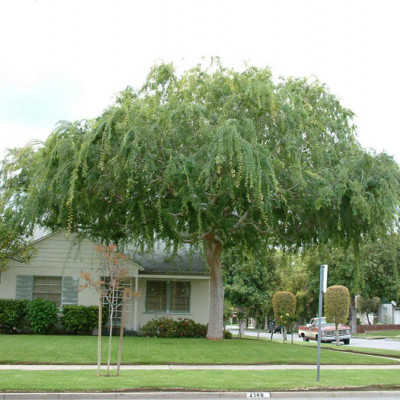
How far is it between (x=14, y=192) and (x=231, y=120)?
794 centimetres

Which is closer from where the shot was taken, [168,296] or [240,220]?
[240,220]

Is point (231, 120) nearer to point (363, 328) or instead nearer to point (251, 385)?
point (251, 385)

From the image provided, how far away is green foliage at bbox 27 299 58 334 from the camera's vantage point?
22797 millimetres

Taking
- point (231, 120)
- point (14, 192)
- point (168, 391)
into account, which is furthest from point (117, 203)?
point (168, 391)

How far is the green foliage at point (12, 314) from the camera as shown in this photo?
74.9 feet

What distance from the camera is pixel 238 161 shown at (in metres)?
14.3

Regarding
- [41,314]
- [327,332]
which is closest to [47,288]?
[41,314]

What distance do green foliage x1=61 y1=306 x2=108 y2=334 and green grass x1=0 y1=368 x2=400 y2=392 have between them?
30.8 ft

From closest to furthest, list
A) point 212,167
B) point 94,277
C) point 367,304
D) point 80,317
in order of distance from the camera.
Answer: point 212,167 → point 80,317 → point 94,277 → point 367,304

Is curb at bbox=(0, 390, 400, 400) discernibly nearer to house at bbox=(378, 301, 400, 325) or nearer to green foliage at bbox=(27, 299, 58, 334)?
→ green foliage at bbox=(27, 299, 58, 334)

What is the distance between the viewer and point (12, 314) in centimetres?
2291

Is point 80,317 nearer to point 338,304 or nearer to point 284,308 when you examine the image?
point 284,308

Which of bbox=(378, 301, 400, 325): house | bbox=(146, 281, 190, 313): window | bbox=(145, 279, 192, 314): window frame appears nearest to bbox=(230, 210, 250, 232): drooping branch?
bbox=(145, 279, 192, 314): window frame

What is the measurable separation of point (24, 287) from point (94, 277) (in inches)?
123
